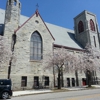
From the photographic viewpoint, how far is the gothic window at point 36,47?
24.8m

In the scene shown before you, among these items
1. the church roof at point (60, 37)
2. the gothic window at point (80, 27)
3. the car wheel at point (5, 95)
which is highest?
the gothic window at point (80, 27)

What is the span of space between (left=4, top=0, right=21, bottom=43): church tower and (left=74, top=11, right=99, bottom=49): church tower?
20.1 metres

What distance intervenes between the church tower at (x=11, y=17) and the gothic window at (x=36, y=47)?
13.1 ft

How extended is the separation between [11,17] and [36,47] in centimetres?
744

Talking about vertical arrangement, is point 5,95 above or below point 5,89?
below

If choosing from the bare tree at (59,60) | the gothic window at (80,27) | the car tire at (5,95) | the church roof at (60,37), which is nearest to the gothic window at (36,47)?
the bare tree at (59,60)

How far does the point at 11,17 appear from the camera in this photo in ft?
80.7

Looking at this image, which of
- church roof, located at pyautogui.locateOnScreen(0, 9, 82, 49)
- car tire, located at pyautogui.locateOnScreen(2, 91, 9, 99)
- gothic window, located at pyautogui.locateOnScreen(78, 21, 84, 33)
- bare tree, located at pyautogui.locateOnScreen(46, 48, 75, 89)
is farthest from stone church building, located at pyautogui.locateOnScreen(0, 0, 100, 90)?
gothic window, located at pyautogui.locateOnScreen(78, 21, 84, 33)

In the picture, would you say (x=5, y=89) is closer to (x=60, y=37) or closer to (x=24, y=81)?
(x=24, y=81)

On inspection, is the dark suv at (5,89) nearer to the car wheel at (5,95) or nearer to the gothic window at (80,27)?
the car wheel at (5,95)

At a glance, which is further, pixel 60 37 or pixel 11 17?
pixel 60 37

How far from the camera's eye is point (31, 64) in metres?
23.6

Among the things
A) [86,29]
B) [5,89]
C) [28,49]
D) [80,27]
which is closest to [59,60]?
[28,49]

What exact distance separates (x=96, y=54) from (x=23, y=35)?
54.8 feet
